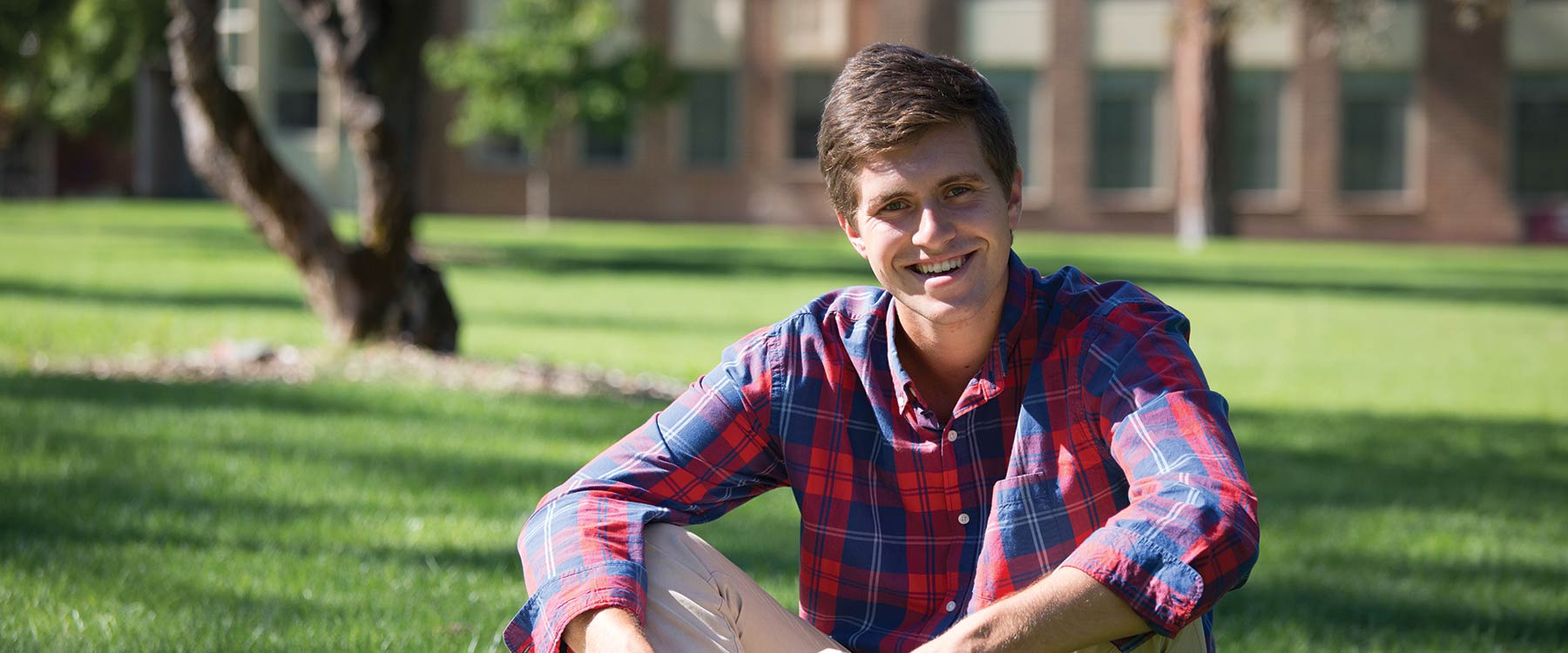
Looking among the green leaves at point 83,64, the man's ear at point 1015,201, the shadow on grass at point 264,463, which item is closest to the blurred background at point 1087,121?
the green leaves at point 83,64

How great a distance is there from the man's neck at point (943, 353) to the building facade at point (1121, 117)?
34.4 meters

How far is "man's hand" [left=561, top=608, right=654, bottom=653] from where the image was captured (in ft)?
8.00

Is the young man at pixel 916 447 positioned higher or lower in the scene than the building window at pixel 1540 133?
lower

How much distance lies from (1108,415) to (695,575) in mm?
706

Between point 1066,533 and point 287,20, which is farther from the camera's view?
point 287,20

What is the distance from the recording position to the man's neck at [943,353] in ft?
8.58

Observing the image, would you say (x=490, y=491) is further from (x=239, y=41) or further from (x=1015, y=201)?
(x=239, y=41)

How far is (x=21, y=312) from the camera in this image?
39.2 feet

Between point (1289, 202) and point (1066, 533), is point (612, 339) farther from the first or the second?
point (1289, 202)

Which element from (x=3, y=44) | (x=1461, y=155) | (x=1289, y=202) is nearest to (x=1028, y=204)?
(x=1289, y=202)

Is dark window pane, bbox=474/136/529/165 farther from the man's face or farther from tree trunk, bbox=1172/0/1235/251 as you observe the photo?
the man's face

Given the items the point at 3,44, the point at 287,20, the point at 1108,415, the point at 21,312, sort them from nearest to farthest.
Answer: the point at 1108,415, the point at 21,312, the point at 3,44, the point at 287,20

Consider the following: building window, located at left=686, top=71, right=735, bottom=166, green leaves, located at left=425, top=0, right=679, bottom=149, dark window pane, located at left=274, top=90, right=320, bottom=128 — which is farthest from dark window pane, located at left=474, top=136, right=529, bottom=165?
green leaves, located at left=425, top=0, right=679, bottom=149

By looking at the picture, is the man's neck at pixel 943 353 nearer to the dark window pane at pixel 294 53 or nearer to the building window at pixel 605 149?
the building window at pixel 605 149
